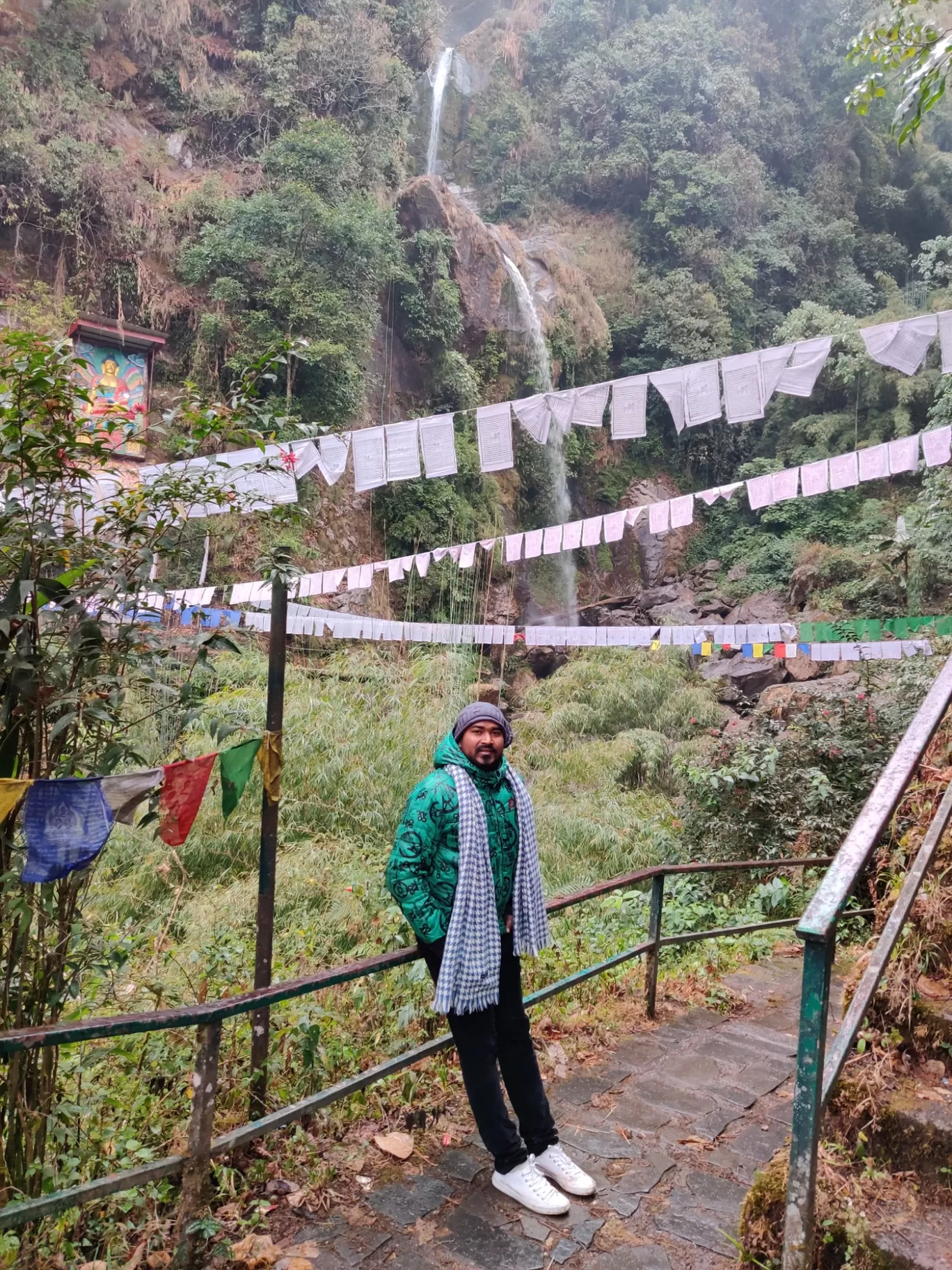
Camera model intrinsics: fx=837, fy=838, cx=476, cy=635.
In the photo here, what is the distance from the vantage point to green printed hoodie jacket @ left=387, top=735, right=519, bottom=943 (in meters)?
2.00

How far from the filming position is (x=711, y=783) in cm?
612

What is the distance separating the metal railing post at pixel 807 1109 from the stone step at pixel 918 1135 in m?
0.39

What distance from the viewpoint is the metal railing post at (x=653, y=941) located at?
3.25 m

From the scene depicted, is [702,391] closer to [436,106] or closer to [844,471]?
[844,471]

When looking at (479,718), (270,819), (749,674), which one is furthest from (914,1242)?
(749,674)

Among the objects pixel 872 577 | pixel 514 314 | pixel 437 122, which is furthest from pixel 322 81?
pixel 872 577

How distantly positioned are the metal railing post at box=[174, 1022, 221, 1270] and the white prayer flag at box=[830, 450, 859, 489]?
23.7 ft

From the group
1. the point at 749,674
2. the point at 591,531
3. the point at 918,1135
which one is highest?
the point at 591,531

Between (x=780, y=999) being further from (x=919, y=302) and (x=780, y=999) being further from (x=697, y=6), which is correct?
(x=697, y=6)

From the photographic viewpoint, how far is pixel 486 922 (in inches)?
79.9

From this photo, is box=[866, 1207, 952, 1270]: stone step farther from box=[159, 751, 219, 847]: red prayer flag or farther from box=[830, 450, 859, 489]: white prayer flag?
box=[830, 450, 859, 489]: white prayer flag

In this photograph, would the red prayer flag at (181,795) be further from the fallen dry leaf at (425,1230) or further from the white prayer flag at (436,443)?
the white prayer flag at (436,443)

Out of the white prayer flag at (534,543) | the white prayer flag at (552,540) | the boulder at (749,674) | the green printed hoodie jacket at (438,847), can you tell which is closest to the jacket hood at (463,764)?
the green printed hoodie jacket at (438,847)

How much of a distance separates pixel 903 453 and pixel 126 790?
25.0 ft
